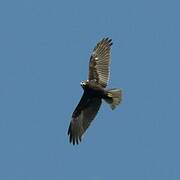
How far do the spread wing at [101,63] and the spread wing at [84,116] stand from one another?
0.65m

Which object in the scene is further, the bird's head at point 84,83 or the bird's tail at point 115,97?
the bird's head at point 84,83

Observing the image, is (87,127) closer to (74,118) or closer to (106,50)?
(74,118)

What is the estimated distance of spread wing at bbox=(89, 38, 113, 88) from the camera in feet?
74.1

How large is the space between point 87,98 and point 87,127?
3.11 feet

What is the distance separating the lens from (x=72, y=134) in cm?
2273

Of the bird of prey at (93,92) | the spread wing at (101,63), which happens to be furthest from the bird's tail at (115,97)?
the spread wing at (101,63)

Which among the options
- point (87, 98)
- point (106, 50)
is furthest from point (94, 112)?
point (106, 50)

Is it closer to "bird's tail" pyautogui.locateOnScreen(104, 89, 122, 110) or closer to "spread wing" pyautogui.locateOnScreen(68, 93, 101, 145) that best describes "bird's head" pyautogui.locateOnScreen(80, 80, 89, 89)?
"spread wing" pyautogui.locateOnScreen(68, 93, 101, 145)

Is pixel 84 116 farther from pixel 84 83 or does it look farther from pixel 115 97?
pixel 115 97

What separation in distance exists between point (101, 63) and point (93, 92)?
1116mm

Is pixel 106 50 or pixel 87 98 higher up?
pixel 106 50

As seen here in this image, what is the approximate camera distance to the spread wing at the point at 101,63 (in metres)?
22.6

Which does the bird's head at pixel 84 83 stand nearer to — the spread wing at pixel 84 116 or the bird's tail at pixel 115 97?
the spread wing at pixel 84 116

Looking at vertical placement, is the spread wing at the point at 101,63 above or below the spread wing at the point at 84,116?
above
